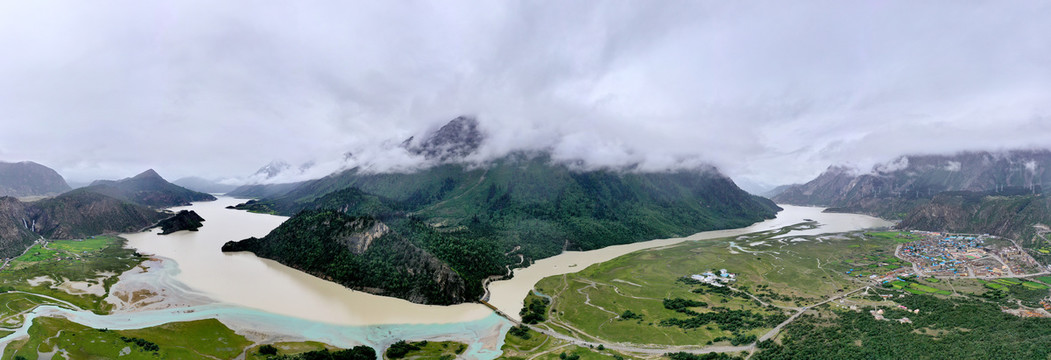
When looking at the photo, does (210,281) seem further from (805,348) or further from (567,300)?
(805,348)

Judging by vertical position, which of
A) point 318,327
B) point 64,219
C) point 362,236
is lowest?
point 318,327

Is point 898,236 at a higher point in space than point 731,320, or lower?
higher

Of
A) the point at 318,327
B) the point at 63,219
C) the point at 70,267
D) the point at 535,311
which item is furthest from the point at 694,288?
the point at 63,219

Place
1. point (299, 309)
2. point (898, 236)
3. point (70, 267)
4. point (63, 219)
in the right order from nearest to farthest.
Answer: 1. point (299, 309)
2. point (70, 267)
3. point (63, 219)
4. point (898, 236)

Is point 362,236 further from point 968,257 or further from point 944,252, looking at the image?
point 944,252

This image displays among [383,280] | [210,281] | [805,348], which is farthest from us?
[210,281]

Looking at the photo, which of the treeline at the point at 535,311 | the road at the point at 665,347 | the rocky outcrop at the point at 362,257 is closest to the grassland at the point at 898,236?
the road at the point at 665,347

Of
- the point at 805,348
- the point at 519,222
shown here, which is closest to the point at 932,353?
the point at 805,348
